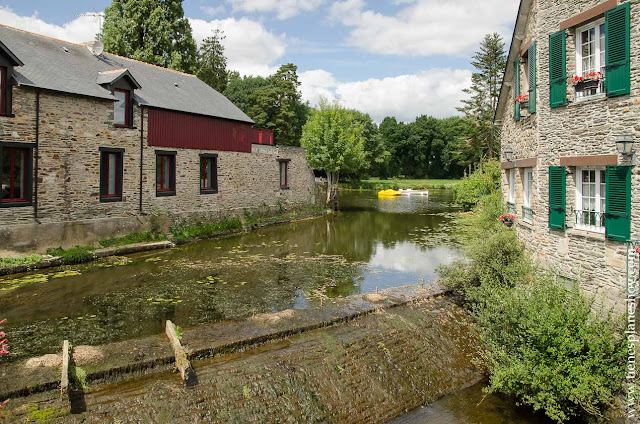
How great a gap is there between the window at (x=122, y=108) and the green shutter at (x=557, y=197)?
610 inches

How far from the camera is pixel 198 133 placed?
22125mm

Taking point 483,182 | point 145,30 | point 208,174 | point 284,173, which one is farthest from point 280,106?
point 483,182

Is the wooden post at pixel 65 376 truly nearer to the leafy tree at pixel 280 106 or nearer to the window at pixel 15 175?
the window at pixel 15 175

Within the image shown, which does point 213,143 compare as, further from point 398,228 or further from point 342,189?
point 342,189

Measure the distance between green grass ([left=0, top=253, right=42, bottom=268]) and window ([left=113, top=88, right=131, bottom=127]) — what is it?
6.09 m

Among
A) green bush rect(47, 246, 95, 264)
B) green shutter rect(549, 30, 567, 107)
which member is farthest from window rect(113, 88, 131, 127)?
green shutter rect(549, 30, 567, 107)

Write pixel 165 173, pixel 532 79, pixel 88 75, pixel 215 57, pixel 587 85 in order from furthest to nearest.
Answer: pixel 215 57, pixel 165 173, pixel 88 75, pixel 532 79, pixel 587 85

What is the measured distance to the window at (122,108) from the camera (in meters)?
18.2

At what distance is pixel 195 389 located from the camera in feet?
23.2

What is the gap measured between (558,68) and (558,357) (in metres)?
6.11

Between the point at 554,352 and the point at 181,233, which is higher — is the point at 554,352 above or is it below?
below

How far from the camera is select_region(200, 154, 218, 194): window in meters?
22.8

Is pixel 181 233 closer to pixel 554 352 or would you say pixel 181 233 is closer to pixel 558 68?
pixel 558 68

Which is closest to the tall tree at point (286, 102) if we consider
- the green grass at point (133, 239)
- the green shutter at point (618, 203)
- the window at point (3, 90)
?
the green grass at point (133, 239)
